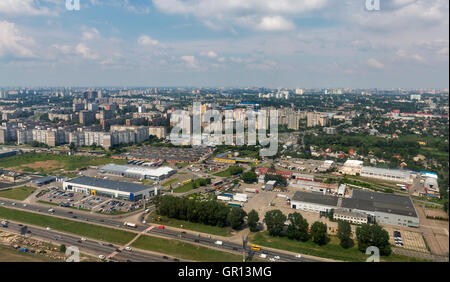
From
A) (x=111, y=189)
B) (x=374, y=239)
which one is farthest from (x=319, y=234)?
(x=111, y=189)

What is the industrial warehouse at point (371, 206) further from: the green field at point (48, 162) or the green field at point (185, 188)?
the green field at point (48, 162)

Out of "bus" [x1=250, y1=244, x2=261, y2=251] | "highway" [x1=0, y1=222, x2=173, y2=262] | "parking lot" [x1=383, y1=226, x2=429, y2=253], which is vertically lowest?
"parking lot" [x1=383, y1=226, x2=429, y2=253]

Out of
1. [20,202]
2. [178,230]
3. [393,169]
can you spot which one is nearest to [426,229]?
[393,169]

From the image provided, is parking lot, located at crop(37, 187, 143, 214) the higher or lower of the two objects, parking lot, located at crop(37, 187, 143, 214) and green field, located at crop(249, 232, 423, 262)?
the higher

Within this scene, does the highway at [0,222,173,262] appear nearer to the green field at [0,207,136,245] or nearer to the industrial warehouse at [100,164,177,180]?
the green field at [0,207,136,245]

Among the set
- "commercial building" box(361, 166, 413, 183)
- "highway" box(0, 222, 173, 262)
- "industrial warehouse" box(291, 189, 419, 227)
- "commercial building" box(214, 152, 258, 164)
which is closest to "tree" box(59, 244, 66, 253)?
"highway" box(0, 222, 173, 262)

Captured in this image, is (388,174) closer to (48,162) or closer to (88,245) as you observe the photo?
(88,245)
